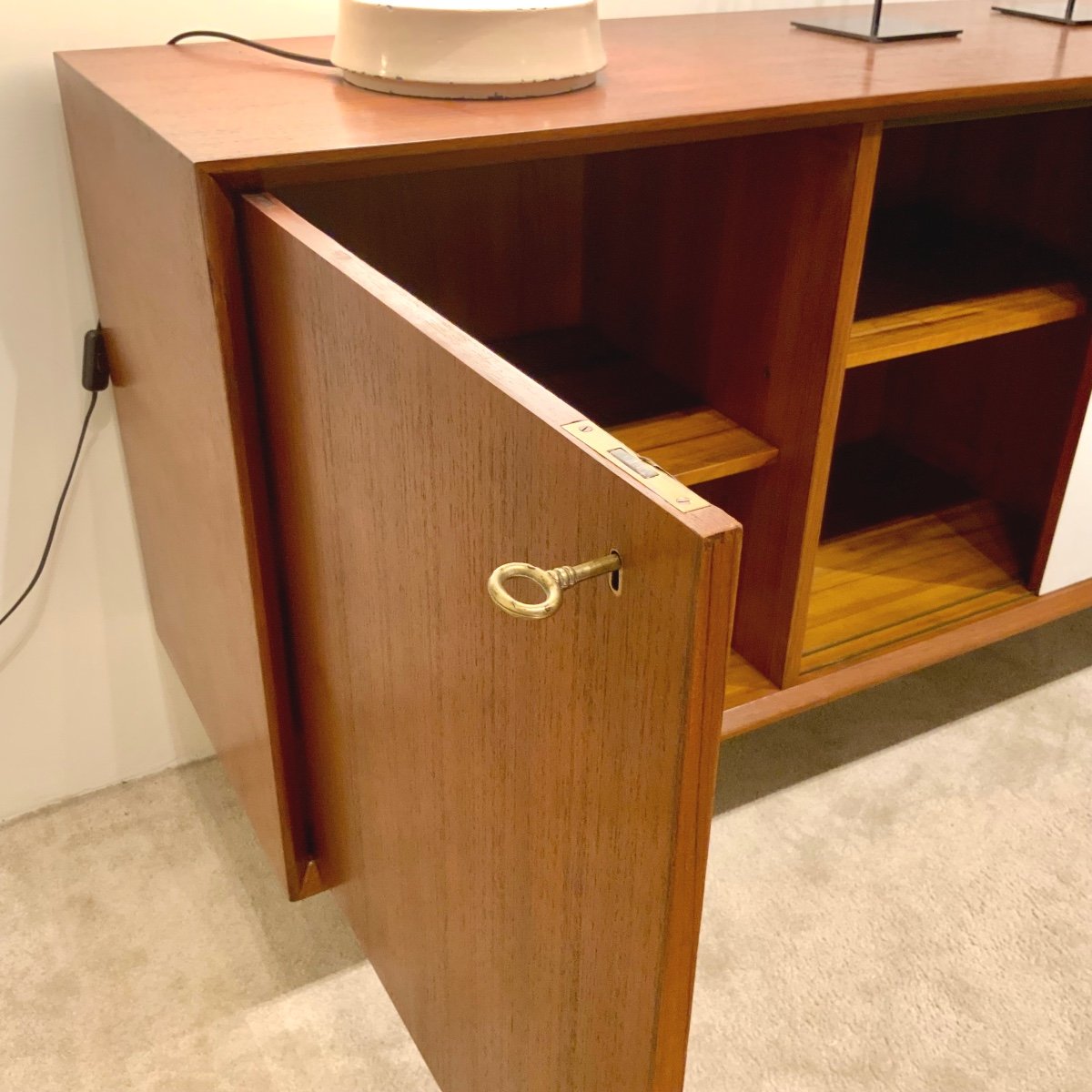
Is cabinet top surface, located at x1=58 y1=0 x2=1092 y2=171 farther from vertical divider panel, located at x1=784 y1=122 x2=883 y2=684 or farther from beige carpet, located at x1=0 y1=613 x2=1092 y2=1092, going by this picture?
beige carpet, located at x1=0 y1=613 x2=1092 y2=1092

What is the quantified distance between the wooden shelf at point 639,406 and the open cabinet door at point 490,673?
1.05 ft

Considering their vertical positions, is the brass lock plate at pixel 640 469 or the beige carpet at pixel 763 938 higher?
the brass lock plate at pixel 640 469

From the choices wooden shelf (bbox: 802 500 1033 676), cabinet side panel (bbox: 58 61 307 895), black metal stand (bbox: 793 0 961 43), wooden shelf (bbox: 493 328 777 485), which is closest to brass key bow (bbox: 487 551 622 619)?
cabinet side panel (bbox: 58 61 307 895)

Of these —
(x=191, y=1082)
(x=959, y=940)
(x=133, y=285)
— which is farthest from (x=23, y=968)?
(x=959, y=940)

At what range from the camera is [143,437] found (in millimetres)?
943

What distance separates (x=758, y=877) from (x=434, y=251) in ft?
2.32

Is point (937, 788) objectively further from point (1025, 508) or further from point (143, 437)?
point (143, 437)

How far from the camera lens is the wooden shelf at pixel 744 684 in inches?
41.1

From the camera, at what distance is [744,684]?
1.07 metres

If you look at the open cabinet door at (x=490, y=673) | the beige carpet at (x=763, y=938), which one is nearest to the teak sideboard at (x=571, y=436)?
the open cabinet door at (x=490, y=673)

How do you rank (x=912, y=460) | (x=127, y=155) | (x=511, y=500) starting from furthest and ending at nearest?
1. (x=912, y=460)
2. (x=127, y=155)
3. (x=511, y=500)

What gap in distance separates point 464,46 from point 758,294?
1.10ft

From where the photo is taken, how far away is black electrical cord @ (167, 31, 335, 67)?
0.86 m

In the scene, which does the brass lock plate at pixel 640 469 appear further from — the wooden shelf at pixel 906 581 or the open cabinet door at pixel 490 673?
the wooden shelf at pixel 906 581
